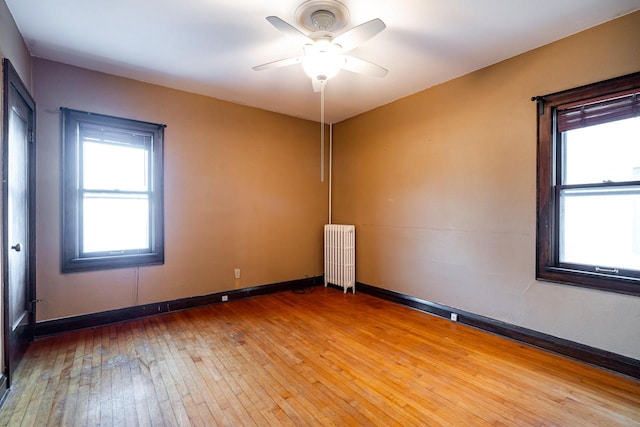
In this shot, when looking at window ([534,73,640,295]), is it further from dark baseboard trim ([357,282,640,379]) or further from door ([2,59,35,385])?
door ([2,59,35,385])

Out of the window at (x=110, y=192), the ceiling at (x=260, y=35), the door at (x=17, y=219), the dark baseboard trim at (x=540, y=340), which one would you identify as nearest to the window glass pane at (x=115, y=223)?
the window at (x=110, y=192)

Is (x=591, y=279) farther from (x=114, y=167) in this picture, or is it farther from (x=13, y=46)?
(x=13, y=46)

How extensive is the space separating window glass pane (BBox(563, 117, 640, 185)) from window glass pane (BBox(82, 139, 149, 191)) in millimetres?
4377

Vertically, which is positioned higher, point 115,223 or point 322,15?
point 322,15

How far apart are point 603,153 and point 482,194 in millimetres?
975

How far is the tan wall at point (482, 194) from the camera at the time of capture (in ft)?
7.93

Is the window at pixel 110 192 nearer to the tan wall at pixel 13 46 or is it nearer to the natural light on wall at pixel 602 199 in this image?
the tan wall at pixel 13 46

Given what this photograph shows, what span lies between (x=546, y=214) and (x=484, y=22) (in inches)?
67.9

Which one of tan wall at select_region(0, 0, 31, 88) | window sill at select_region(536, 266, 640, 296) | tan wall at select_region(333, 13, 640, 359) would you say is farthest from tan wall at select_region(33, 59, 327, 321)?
window sill at select_region(536, 266, 640, 296)

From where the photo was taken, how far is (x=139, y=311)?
11.2ft

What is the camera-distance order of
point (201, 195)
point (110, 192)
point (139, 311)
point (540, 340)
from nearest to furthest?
point (540, 340)
point (110, 192)
point (139, 311)
point (201, 195)

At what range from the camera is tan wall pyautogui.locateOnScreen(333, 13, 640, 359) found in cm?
242

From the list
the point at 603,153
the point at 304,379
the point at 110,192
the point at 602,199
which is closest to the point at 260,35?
the point at 110,192

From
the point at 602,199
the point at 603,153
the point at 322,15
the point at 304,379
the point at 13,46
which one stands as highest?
the point at 322,15
